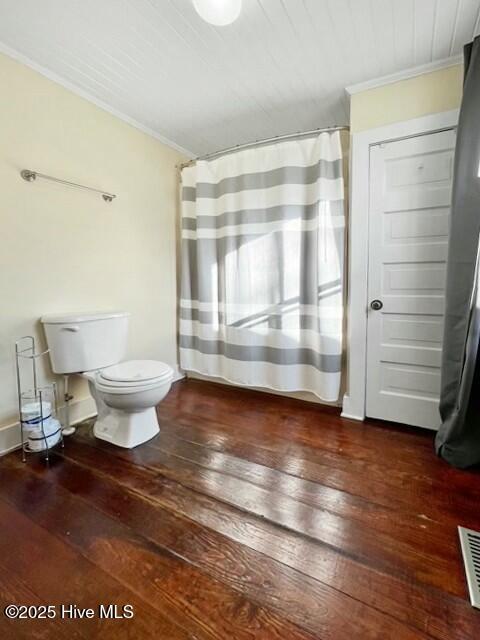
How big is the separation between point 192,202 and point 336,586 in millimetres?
2602

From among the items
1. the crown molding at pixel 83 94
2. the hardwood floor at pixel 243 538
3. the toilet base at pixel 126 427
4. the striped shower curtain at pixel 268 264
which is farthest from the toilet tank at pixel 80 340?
the crown molding at pixel 83 94

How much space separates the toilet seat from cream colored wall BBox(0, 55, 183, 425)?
500mm

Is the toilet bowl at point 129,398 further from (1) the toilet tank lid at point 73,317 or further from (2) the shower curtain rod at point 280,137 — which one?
(2) the shower curtain rod at point 280,137

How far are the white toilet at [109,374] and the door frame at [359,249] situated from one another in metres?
1.23

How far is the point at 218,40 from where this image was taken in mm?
1582

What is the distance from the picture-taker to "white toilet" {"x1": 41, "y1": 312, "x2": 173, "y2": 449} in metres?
1.70

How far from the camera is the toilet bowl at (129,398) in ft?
5.53

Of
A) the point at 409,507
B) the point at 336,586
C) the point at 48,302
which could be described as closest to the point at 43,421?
the point at 48,302

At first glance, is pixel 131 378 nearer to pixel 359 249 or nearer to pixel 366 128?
pixel 359 249

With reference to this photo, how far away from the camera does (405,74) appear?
5.96ft

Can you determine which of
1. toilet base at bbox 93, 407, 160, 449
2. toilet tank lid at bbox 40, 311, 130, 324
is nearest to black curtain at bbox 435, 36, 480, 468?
toilet base at bbox 93, 407, 160, 449

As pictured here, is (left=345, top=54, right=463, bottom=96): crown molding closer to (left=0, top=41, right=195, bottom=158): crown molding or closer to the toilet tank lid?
(left=0, top=41, right=195, bottom=158): crown molding

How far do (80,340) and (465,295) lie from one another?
6.98 feet

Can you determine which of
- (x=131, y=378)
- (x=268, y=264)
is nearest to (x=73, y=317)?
(x=131, y=378)
